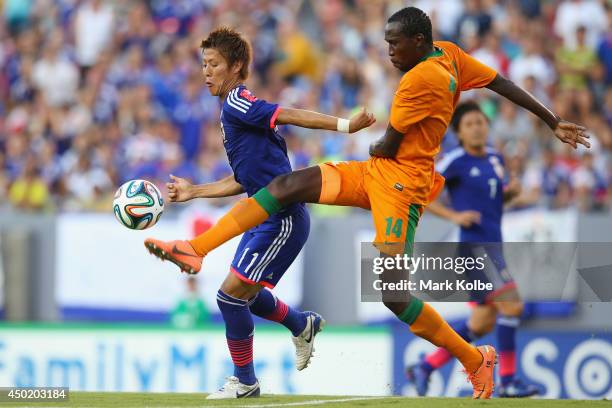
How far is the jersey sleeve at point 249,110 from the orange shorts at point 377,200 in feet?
1.53

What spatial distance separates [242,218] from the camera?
8.05 metres

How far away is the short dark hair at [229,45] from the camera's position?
860 cm

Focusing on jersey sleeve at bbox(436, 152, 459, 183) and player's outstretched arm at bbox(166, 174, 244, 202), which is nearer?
player's outstretched arm at bbox(166, 174, 244, 202)

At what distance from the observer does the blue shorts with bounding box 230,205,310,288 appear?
8.46m

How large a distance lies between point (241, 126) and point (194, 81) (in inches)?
390

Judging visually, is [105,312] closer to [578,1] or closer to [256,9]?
[256,9]

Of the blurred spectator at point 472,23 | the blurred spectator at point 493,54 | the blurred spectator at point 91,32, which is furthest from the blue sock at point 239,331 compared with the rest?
the blurred spectator at point 91,32

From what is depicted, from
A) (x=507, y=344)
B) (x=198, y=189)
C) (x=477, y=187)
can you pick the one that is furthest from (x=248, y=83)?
(x=198, y=189)

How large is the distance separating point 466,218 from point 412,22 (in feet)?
10.8

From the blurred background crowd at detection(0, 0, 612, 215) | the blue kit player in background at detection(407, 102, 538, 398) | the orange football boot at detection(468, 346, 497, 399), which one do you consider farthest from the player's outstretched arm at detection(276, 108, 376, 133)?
the blurred background crowd at detection(0, 0, 612, 215)

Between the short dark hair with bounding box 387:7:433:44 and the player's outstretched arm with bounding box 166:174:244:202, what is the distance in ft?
5.40

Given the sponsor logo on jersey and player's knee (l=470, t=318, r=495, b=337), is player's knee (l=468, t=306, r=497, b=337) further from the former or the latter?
the sponsor logo on jersey

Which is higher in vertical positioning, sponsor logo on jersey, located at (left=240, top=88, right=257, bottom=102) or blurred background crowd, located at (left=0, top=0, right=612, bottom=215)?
blurred background crowd, located at (left=0, top=0, right=612, bottom=215)

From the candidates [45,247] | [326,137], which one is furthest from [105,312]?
[326,137]
